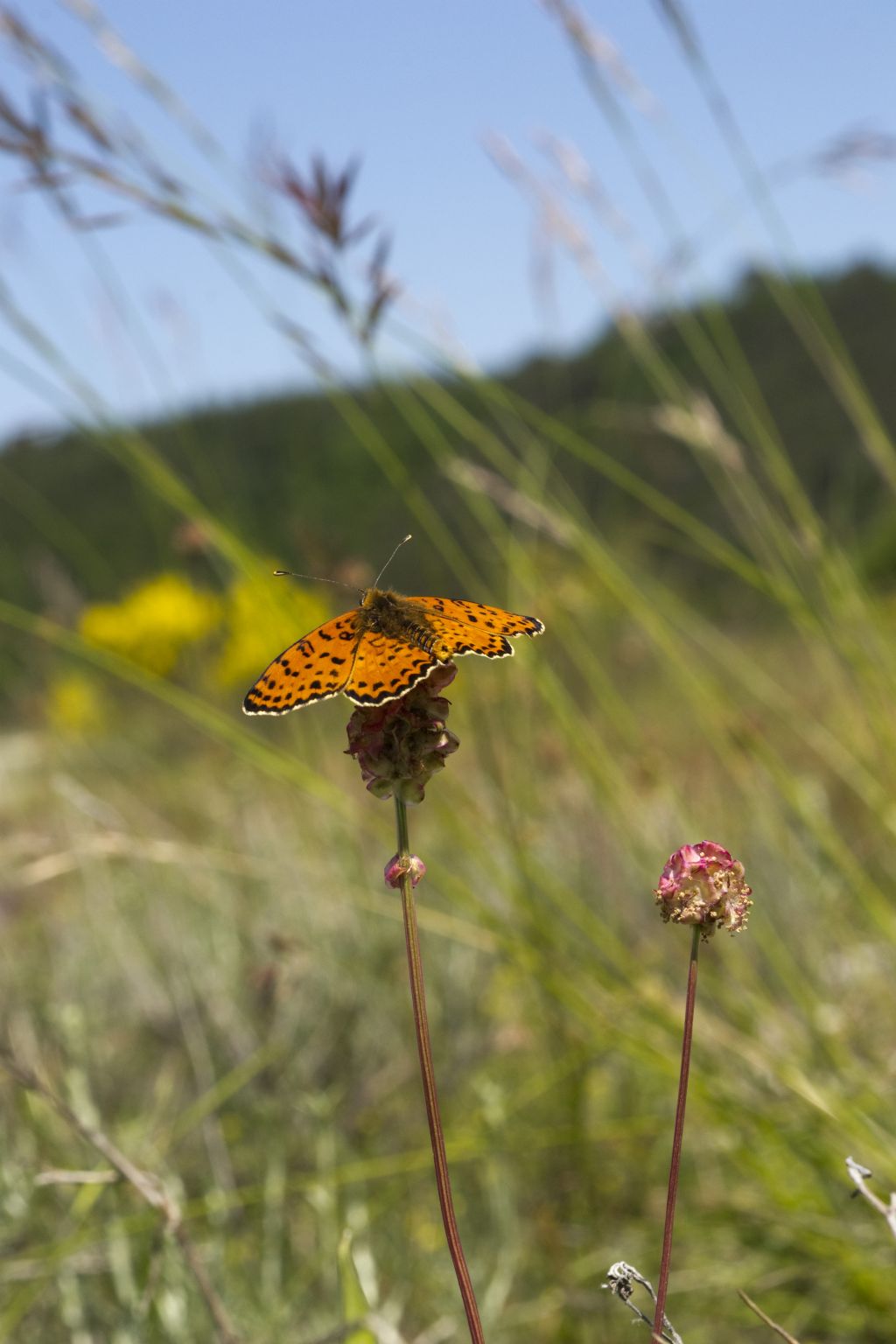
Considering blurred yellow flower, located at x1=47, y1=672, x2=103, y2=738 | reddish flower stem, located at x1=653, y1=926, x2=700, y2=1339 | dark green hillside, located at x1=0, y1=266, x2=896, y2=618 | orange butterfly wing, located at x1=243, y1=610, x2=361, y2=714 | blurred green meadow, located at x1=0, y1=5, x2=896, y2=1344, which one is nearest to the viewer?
reddish flower stem, located at x1=653, y1=926, x2=700, y2=1339

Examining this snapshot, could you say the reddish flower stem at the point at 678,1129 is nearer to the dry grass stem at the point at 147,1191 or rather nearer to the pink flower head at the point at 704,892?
the pink flower head at the point at 704,892

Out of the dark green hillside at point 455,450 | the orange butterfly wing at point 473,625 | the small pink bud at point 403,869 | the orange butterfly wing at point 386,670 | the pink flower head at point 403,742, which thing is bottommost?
the small pink bud at point 403,869

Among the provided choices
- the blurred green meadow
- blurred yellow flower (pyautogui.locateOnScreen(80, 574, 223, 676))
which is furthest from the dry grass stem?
blurred yellow flower (pyautogui.locateOnScreen(80, 574, 223, 676))

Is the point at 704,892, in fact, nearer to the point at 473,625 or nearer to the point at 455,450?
the point at 473,625

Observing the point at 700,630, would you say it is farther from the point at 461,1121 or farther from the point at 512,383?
the point at 512,383

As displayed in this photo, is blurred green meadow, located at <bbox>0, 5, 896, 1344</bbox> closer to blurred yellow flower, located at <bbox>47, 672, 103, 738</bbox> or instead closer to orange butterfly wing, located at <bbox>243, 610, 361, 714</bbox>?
orange butterfly wing, located at <bbox>243, 610, 361, 714</bbox>

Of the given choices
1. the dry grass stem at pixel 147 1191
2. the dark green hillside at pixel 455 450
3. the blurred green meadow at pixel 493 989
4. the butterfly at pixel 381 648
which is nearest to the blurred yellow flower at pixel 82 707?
the dark green hillside at pixel 455 450

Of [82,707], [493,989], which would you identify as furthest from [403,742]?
[82,707]
